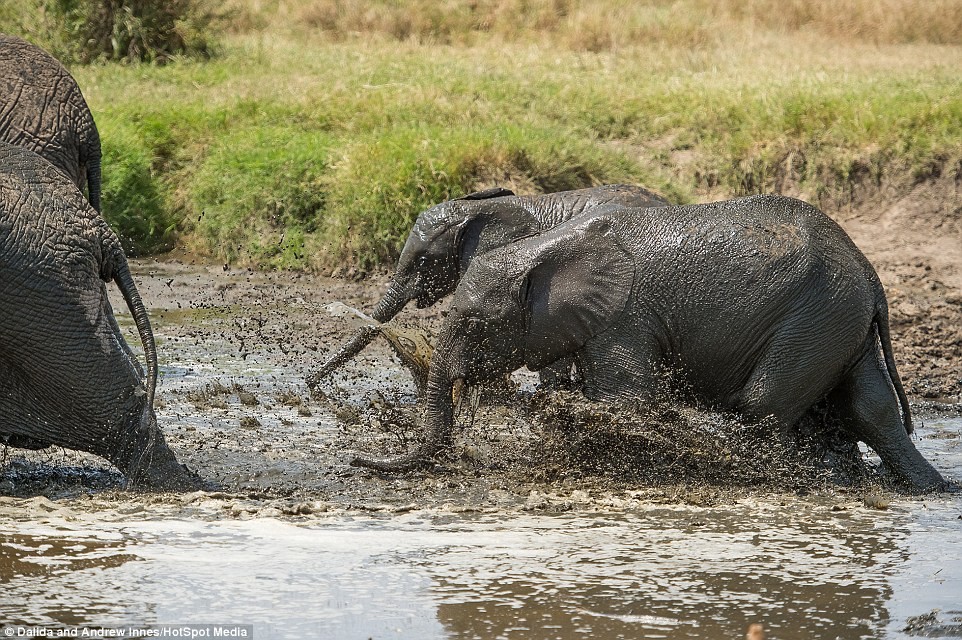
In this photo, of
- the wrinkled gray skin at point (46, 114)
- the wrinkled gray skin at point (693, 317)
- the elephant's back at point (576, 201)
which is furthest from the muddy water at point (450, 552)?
the elephant's back at point (576, 201)

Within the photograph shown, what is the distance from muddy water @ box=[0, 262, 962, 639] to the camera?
4.91 m

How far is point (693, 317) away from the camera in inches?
263

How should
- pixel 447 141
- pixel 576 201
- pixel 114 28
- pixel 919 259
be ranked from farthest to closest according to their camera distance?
pixel 114 28 < pixel 447 141 < pixel 919 259 < pixel 576 201

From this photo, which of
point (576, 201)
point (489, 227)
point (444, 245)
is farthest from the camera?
point (576, 201)

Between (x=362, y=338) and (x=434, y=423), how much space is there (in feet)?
7.02

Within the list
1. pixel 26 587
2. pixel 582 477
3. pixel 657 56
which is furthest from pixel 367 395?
pixel 657 56

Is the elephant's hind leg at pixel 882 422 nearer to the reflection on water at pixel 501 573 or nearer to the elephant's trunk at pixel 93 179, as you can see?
the reflection on water at pixel 501 573

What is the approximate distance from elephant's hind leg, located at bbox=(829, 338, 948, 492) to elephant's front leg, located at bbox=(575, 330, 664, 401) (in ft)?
3.02

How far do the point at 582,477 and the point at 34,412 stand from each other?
2.35 m

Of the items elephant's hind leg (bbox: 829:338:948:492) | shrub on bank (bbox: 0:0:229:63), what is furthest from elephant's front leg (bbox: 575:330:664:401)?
shrub on bank (bbox: 0:0:229:63)

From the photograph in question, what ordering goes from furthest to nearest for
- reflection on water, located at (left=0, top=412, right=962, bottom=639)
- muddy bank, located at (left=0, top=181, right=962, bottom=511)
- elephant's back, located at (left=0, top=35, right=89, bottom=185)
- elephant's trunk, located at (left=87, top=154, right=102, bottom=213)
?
elephant's trunk, located at (left=87, top=154, right=102, bottom=213) → elephant's back, located at (left=0, top=35, right=89, bottom=185) → muddy bank, located at (left=0, top=181, right=962, bottom=511) → reflection on water, located at (left=0, top=412, right=962, bottom=639)

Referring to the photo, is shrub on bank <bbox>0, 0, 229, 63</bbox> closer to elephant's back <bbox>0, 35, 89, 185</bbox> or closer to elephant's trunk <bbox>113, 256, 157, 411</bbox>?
elephant's back <bbox>0, 35, 89, 185</bbox>

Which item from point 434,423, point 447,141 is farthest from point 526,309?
point 447,141

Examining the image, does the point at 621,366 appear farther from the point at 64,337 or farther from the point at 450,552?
the point at 64,337
